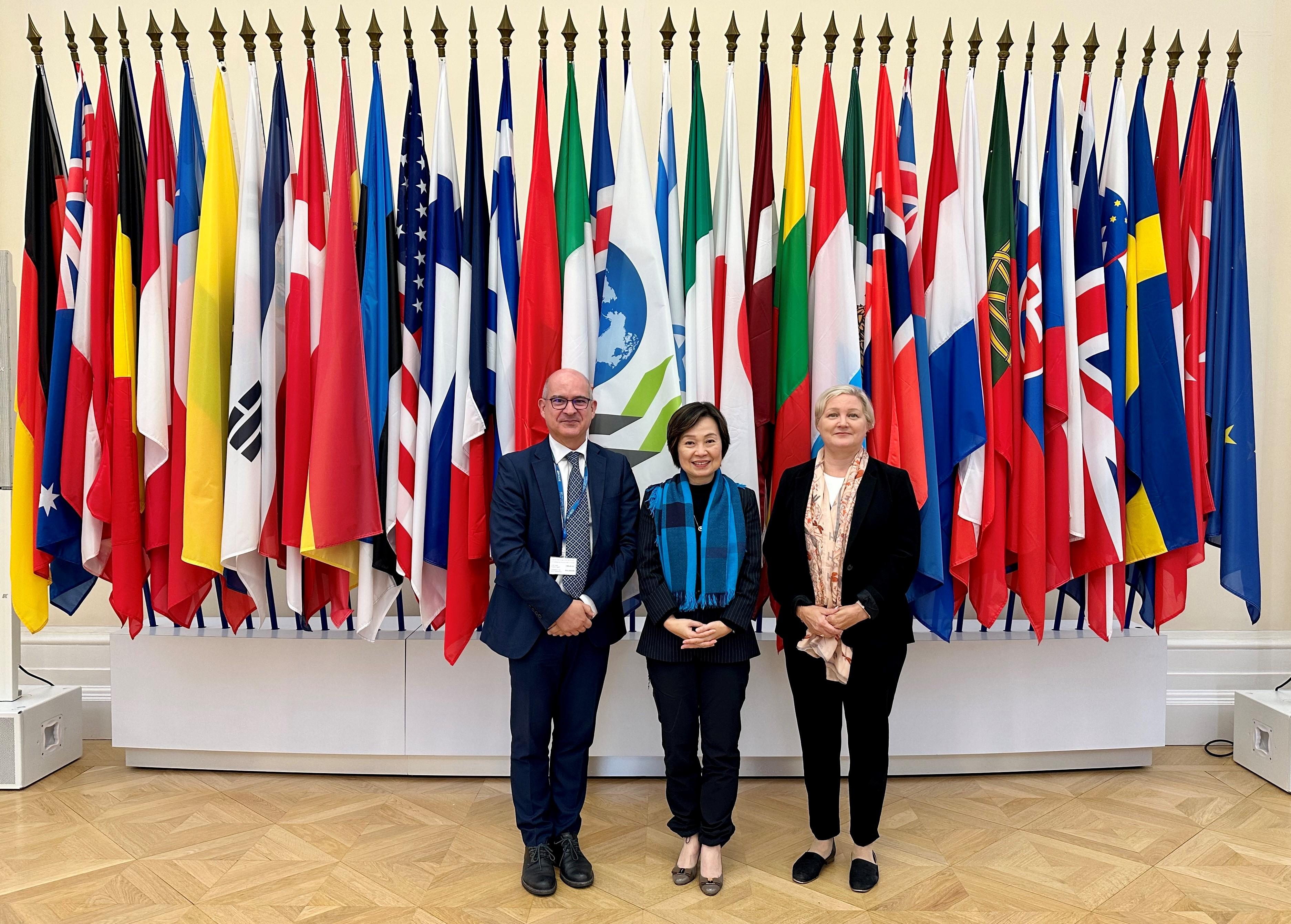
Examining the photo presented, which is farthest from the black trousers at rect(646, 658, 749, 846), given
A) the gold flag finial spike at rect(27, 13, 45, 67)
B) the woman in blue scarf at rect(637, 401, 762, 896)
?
the gold flag finial spike at rect(27, 13, 45, 67)

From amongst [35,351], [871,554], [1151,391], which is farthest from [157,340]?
[1151,391]

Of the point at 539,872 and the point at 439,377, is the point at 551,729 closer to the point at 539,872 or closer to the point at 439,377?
the point at 539,872

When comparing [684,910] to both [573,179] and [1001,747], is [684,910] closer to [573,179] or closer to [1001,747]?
[1001,747]

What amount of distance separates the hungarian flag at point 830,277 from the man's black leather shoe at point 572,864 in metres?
1.35

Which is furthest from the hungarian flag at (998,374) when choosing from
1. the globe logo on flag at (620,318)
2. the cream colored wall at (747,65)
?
the globe logo on flag at (620,318)

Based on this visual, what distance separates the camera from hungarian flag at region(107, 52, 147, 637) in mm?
2607

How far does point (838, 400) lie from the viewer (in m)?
2.18

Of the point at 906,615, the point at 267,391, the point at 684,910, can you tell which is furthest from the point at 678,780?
the point at 267,391

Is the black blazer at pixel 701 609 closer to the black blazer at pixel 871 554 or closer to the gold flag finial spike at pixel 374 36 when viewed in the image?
the black blazer at pixel 871 554

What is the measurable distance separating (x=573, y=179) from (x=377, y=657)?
176 centimetres

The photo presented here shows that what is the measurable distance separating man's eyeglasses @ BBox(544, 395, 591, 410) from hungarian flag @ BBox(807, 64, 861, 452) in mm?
784

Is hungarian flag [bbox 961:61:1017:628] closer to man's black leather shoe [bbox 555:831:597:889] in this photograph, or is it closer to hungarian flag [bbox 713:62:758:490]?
hungarian flag [bbox 713:62:758:490]

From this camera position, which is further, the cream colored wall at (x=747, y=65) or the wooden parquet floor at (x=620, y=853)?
the cream colored wall at (x=747, y=65)

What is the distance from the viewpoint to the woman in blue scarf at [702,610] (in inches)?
85.1
